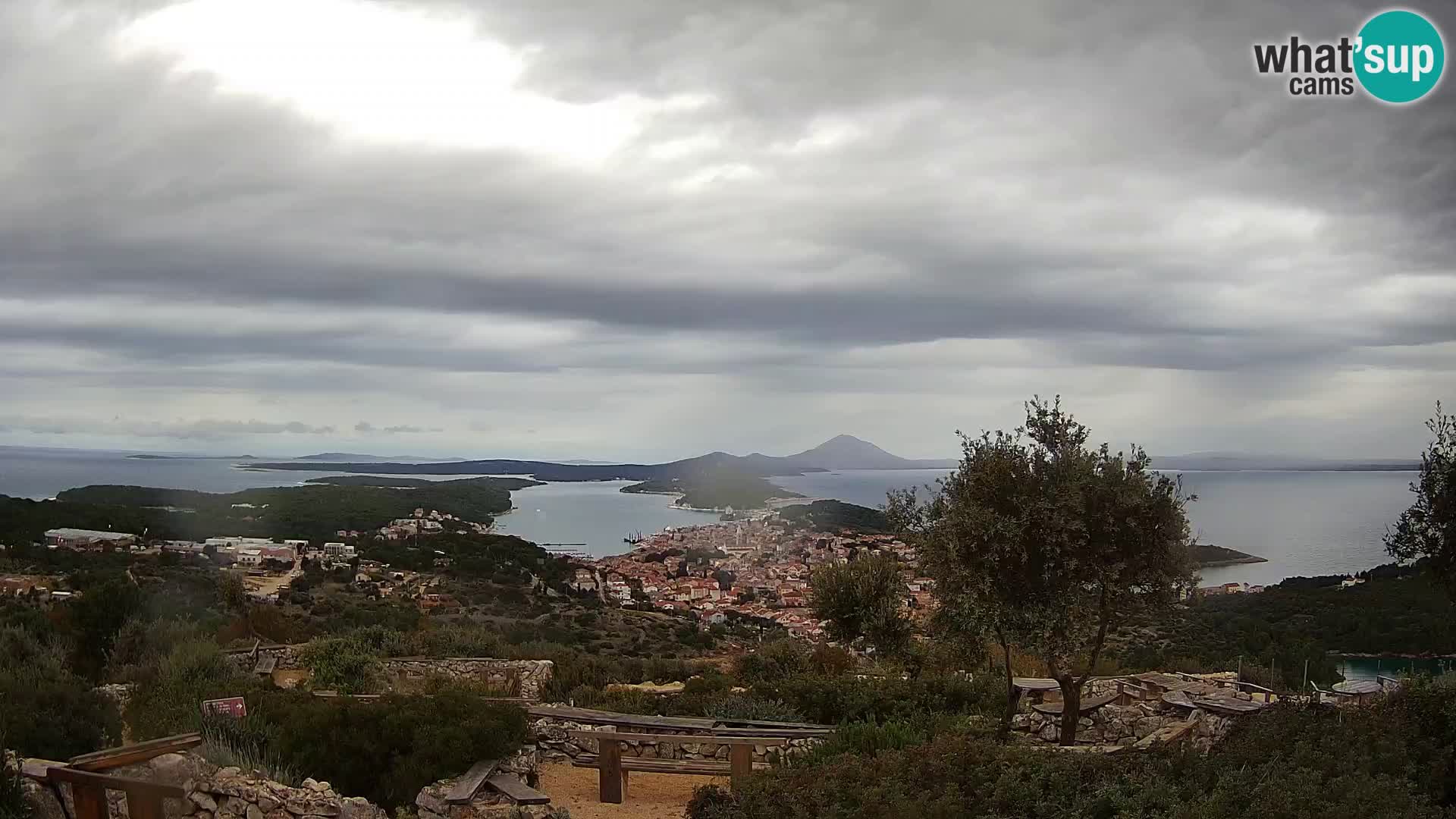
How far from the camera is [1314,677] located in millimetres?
13812

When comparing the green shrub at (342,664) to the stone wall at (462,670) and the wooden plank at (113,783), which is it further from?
the wooden plank at (113,783)

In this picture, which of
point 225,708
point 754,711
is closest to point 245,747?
point 225,708

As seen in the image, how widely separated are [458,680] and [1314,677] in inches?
494

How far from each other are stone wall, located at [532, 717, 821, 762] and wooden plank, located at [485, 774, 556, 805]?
4.74 ft

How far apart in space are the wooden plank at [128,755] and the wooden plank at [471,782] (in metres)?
2.04

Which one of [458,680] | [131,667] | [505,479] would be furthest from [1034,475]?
[505,479]

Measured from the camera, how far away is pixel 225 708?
9.01 metres

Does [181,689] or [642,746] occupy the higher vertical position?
[181,689]

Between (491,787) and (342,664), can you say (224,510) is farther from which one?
(491,787)

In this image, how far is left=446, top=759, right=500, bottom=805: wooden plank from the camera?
771 cm

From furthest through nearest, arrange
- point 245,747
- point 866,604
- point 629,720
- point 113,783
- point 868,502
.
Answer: point 868,502 < point 866,604 < point 629,720 < point 245,747 < point 113,783

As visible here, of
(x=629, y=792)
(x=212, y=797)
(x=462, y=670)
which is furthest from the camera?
(x=462, y=670)

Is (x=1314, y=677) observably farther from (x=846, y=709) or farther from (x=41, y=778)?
(x=41, y=778)

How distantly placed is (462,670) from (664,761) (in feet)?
21.7
